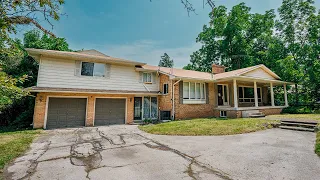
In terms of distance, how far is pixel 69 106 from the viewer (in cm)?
1088

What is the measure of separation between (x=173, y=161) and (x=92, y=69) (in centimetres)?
996

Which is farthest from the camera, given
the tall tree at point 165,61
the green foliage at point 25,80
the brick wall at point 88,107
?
the tall tree at point 165,61

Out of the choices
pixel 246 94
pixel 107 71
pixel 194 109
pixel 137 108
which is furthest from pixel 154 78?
pixel 246 94

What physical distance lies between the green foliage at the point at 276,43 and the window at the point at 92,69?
10.3 meters

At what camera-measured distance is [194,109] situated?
13148 millimetres

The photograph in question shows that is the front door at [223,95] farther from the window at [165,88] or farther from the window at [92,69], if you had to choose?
the window at [92,69]

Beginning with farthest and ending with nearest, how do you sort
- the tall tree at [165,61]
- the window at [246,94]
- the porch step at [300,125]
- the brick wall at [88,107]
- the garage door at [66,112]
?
the tall tree at [165,61] → the window at [246,94] → the garage door at [66,112] → the brick wall at [88,107] → the porch step at [300,125]

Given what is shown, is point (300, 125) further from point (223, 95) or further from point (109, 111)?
point (109, 111)

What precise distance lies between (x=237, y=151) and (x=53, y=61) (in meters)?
12.2

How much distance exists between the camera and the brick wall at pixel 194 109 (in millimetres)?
12398

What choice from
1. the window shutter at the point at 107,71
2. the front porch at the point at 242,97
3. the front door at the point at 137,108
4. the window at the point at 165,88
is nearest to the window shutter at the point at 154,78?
the window at the point at 165,88

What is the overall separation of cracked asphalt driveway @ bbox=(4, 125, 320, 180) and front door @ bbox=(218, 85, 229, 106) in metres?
9.05

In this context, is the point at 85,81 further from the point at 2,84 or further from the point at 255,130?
the point at 255,130

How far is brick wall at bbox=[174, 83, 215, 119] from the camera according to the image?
1240 cm
